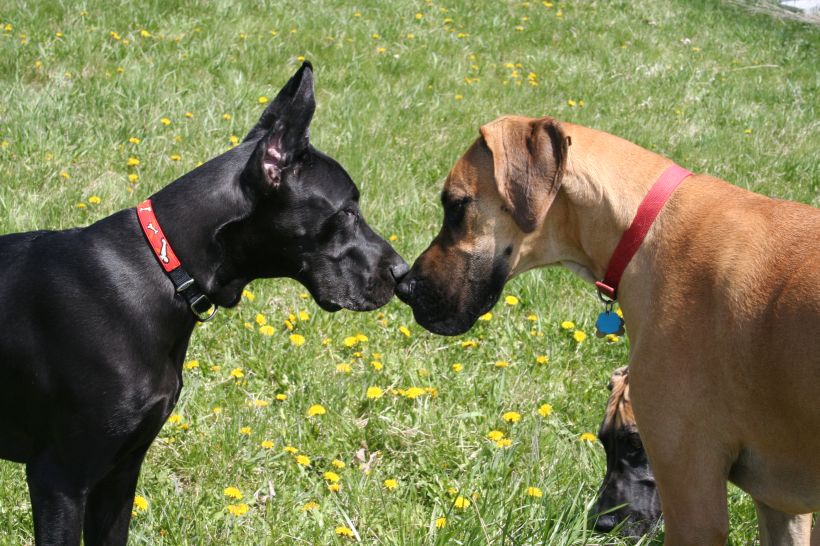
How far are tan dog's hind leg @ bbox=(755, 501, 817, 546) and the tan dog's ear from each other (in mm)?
1350

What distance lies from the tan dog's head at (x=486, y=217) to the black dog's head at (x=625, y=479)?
0.70 metres

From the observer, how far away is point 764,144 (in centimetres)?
810

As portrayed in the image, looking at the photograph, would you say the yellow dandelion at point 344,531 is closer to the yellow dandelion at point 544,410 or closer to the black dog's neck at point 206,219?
the black dog's neck at point 206,219

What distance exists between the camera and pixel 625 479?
3.88 m

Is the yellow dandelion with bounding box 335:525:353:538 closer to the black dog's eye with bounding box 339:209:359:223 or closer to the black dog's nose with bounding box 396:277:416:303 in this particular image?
the black dog's nose with bounding box 396:277:416:303

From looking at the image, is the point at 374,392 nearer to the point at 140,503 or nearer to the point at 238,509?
the point at 238,509

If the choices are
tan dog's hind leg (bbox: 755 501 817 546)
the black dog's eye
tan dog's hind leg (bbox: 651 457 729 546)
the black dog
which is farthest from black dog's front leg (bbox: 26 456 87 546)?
tan dog's hind leg (bbox: 755 501 817 546)

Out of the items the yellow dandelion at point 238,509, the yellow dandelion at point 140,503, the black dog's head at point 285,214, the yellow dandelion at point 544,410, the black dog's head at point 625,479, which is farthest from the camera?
the yellow dandelion at point 544,410

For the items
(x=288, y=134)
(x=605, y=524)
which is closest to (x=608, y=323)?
(x=605, y=524)

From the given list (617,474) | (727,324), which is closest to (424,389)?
(617,474)

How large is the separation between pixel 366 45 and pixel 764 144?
11.8 feet

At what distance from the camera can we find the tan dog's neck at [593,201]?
11.7ft

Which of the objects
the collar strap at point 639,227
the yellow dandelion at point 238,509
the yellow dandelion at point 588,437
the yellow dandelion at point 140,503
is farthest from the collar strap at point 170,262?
the yellow dandelion at point 588,437

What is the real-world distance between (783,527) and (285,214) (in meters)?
2.15
